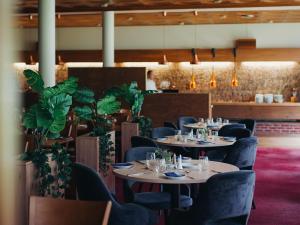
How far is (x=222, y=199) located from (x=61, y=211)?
1.41 meters

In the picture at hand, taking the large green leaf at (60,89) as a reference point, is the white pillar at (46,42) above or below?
above

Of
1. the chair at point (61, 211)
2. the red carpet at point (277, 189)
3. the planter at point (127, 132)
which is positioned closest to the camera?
the chair at point (61, 211)

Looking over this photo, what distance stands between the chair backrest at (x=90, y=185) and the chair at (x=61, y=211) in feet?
3.79

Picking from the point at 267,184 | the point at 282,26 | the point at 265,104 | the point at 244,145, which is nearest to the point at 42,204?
the point at 244,145

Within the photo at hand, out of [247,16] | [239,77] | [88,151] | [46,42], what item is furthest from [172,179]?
[239,77]

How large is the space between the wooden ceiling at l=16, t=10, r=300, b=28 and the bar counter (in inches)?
92.0

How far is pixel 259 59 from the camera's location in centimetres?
1380

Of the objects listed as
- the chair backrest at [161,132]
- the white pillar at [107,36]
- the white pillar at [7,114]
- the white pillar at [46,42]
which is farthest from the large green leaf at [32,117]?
the white pillar at [107,36]

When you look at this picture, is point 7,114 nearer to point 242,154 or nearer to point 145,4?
point 242,154

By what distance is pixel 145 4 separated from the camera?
1012cm

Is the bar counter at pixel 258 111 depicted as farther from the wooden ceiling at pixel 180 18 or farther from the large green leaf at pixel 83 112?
the large green leaf at pixel 83 112

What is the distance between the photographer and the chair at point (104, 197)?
12.4 feet

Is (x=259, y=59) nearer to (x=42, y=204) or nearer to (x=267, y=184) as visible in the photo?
(x=267, y=184)

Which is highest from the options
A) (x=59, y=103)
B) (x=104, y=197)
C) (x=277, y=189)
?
(x=59, y=103)
